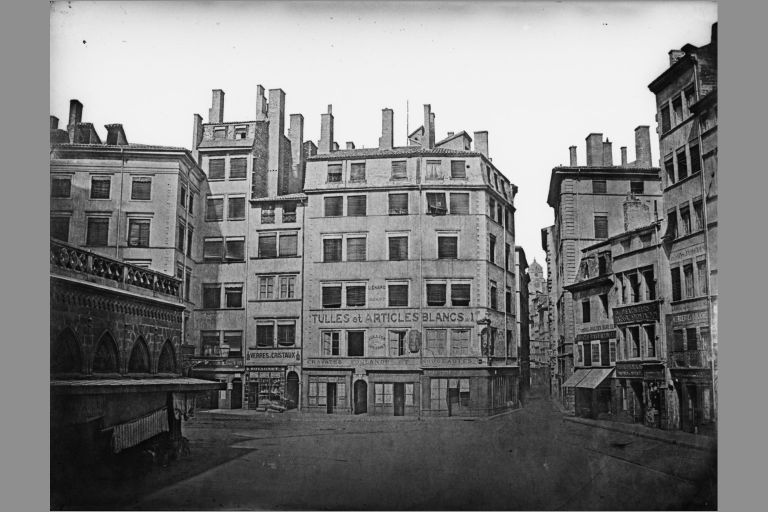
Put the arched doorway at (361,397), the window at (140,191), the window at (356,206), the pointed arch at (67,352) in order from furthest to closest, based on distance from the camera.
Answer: the window at (356,206), the window at (140,191), the arched doorway at (361,397), the pointed arch at (67,352)

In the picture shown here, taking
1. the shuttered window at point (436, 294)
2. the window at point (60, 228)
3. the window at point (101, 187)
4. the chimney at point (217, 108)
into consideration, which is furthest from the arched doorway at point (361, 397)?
the window at point (60, 228)

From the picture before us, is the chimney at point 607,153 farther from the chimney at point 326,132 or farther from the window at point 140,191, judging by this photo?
the window at point 140,191

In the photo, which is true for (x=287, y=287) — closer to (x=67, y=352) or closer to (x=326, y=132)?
(x=326, y=132)

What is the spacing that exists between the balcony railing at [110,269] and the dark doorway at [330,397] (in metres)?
2.31

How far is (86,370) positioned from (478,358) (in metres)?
4.92

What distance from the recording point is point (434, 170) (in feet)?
35.3

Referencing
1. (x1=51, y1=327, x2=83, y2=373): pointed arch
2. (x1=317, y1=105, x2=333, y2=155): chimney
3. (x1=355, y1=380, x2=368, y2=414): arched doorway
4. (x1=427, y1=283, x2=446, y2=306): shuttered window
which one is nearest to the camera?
(x1=51, y1=327, x2=83, y2=373): pointed arch

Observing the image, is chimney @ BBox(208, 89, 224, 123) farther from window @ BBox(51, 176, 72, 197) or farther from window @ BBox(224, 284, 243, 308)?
window @ BBox(224, 284, 243, 308)

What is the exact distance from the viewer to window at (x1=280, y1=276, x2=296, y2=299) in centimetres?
1069

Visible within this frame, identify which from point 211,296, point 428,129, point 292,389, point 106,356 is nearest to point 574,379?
point 292,389

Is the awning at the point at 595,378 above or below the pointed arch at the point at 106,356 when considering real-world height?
below

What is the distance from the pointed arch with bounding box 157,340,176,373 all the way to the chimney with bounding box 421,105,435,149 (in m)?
4.26

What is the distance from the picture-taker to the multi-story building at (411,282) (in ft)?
34.3

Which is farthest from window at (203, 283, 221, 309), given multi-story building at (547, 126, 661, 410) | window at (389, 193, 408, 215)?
multi-story building at (547, 126, 661, 410)
